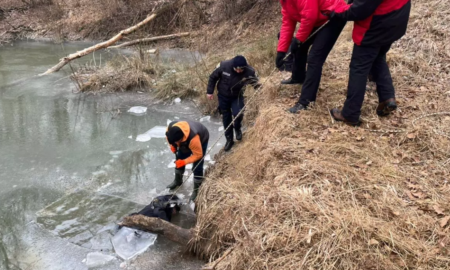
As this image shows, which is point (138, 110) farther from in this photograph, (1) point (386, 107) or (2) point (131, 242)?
(1) point (386, 107)

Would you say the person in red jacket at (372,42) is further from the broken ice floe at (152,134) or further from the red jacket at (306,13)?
the broken ice floe at (152,134)

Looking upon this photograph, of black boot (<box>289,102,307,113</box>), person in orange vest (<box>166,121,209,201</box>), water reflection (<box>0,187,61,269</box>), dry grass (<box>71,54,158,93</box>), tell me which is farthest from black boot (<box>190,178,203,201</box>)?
dry grass (<box>71,54,158,93</box>)

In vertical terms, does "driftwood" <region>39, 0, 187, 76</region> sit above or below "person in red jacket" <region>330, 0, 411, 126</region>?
below

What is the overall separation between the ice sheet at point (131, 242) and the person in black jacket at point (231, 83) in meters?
1.80

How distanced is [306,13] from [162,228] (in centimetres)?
254

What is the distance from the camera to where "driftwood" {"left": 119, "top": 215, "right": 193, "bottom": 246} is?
311 cm

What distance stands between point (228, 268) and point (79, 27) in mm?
14695

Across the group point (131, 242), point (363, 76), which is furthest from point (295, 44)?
point (131, 242)

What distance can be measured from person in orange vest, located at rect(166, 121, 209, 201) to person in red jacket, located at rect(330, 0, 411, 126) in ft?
4.88

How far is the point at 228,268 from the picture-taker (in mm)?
2293

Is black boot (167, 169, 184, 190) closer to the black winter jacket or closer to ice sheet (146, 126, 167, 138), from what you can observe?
the black winter jacket

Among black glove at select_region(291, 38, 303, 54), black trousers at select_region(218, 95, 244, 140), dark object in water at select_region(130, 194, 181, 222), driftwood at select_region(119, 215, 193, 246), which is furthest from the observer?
black trousers at select_region(218, 95, 244, 140)

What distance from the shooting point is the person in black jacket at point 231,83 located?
443cm

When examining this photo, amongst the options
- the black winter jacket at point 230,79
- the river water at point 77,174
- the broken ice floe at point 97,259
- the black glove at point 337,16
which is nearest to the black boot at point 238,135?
the river water at point 77,174
